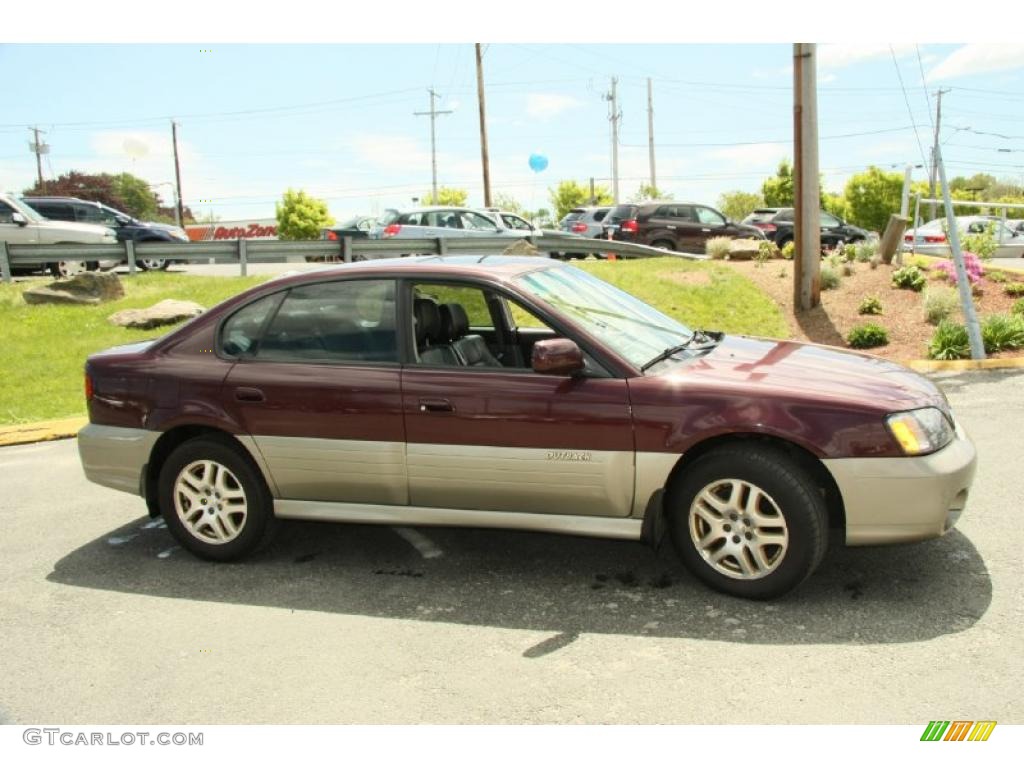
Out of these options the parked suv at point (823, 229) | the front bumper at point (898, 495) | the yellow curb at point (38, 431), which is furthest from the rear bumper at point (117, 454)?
the parked suv at point (823, 229)

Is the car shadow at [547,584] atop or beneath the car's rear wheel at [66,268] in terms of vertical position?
beneath

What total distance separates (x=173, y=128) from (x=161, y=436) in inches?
3092

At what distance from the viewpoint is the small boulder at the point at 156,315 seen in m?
12.7

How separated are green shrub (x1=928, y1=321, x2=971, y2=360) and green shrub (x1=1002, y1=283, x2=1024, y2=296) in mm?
2723

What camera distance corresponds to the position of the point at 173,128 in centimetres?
7588

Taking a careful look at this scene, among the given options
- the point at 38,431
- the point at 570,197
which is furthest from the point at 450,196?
the point at 38,431

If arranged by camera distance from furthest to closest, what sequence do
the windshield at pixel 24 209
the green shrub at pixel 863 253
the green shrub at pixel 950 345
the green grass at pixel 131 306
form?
the windshield at pixel 24 209 → the green shrub at pixel 863 253 → the green shrub at pixel 950 345 → the green grass at pixel 131 306

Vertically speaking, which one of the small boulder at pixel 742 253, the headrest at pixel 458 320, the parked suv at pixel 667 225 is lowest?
the headrest at pixel 458 320

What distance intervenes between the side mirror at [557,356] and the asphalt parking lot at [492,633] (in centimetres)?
110

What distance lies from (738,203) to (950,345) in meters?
84.1

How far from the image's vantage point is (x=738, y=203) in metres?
90.9

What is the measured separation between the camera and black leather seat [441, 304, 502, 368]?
482 cm
